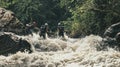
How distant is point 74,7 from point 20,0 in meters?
8.58

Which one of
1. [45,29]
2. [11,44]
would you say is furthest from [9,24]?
[11,44]

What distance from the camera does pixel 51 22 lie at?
40844 millimetres

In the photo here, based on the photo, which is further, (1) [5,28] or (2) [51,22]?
(2) [51,22]

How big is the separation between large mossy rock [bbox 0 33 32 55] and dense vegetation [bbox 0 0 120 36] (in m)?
8.15

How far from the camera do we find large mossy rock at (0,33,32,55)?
2203cm

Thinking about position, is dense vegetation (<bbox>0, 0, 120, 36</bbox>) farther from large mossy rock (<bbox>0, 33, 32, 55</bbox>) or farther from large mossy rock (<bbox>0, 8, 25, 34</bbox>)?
large mossy rock (<bbox>0, 33, 32, 55</bbox>)

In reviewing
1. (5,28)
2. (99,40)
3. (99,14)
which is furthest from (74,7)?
(99,40)

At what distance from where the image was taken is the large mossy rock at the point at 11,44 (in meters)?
22.0

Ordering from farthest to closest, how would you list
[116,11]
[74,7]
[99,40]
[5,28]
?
[74,7] → [5,28] → [116,11] → [99,40]

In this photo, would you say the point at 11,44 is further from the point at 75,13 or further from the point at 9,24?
the point at 75,13

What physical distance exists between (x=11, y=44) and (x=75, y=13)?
10.1m

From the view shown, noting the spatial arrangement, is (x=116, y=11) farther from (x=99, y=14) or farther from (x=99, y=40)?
(x=99, y=40)

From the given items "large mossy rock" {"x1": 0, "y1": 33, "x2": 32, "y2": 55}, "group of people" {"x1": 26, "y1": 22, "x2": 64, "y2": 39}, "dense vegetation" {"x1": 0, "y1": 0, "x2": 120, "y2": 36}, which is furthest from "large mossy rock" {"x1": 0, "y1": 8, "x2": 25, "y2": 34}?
"large mossy rock" {"x1": 0, "y1": 33, "x2": 32, "y2": 55}

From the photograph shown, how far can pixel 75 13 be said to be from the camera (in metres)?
31.0
